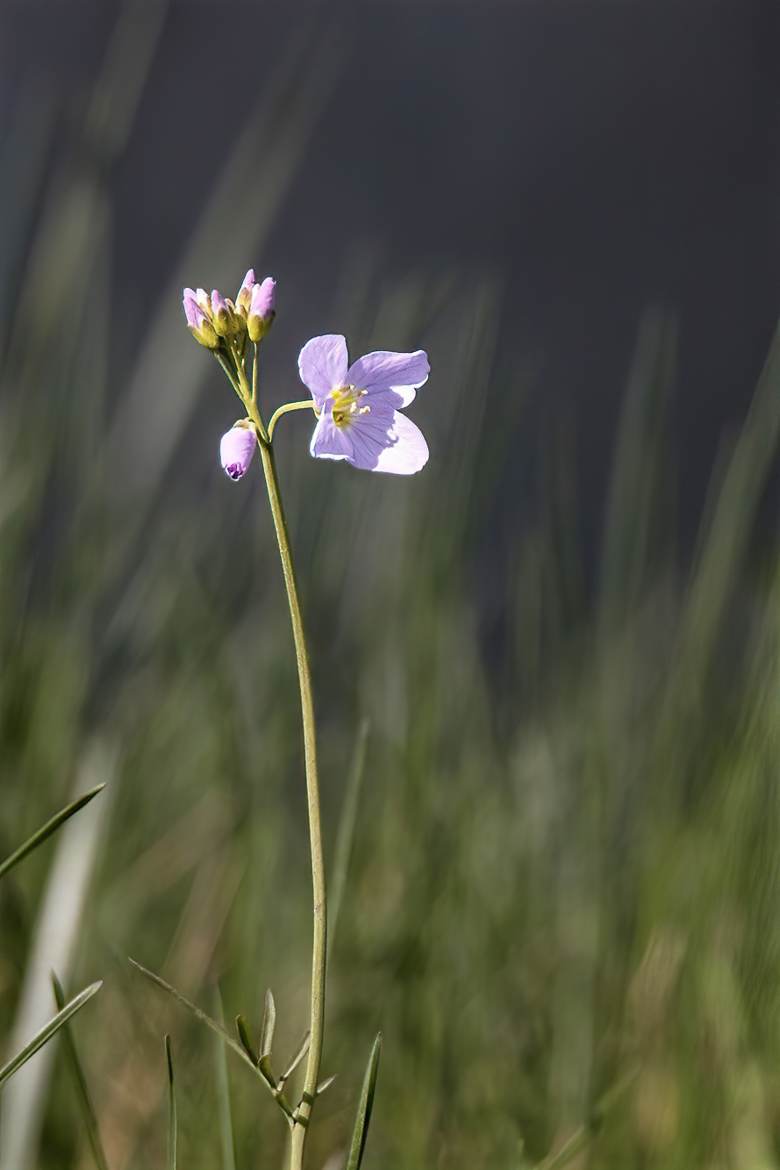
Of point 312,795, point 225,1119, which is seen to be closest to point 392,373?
point 312,795

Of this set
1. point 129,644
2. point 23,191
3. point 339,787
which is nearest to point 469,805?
point 129,644

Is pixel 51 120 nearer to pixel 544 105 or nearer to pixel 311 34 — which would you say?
pixel 311 34

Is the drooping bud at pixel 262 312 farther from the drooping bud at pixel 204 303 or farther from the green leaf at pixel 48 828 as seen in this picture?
the green leaf at pixel 48 828

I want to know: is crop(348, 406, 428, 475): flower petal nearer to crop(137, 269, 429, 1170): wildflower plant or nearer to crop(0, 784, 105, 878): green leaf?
crop(137, 269, 429, 1170): wildflower plant

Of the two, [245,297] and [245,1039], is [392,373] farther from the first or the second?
[245,1039]

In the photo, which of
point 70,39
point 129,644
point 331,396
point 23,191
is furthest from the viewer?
point 70,39

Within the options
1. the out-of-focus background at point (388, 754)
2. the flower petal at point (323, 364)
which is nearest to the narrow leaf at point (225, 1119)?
the out-of-focus background at point (388, 754)

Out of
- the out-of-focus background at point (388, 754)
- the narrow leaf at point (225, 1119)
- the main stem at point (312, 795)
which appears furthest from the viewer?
the out-of-focus background at point (388, 754)
